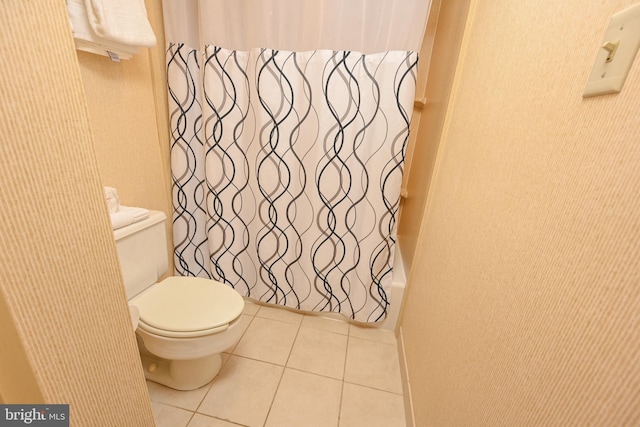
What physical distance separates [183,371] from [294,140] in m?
1.12

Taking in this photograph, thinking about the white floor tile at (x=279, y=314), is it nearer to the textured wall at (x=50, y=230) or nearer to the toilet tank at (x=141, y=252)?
the toilet tank at (x=141, y=252)

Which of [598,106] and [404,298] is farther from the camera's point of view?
[404,298]

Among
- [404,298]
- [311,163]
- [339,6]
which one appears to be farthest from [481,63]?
[404,298]

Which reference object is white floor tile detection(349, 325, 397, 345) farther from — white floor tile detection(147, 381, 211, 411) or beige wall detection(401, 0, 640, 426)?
white floor tile detection(147, 381, 211, 411)

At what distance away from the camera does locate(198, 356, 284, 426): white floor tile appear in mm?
1055

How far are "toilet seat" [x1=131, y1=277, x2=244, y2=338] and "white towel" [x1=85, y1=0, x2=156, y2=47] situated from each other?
3.14 ft

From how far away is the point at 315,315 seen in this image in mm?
1607

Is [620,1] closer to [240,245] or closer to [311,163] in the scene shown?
[311,163]

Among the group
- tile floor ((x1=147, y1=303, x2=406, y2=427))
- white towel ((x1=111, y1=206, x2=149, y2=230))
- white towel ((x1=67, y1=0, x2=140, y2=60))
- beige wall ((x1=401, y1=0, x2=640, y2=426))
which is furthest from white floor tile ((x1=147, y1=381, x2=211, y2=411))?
white towel ((x1=67, y1=0, x2=140, y2=60))

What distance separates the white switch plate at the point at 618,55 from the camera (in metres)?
0.35

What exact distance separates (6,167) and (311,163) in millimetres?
1002

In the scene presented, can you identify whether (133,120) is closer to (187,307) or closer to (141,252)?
(141,252)

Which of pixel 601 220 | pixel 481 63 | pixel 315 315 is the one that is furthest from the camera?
pixel 315 315

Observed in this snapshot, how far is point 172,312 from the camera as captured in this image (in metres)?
1.01
